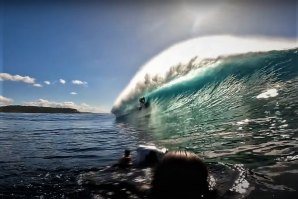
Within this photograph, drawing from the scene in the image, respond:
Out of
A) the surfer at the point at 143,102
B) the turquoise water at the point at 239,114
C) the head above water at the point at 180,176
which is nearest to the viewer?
the head above water at the point at 180,176

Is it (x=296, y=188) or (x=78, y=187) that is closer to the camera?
(x=296, y=188)

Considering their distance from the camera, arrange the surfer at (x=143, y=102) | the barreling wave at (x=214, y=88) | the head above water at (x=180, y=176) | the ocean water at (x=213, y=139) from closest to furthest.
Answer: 1. the head above water at (x=180, y=176)
2. the ocean water at (x=213, y=139)
3. the barreling wave at (x=214, y=88)
4. the surfer at (x=143, y=102)

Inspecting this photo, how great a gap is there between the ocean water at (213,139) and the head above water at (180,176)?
1.21m

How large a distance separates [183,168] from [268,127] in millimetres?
6200

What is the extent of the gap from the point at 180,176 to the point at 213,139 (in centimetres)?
574

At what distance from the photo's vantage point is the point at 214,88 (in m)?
15.2

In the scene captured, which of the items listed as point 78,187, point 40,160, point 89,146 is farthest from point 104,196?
point 89,146

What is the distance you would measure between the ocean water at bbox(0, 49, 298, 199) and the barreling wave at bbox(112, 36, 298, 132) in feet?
0.16

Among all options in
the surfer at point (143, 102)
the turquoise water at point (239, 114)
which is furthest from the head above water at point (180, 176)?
the surfer at point (143, 102)

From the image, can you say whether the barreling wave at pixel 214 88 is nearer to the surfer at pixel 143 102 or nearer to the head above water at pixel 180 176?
the surfer at pixel 143 102

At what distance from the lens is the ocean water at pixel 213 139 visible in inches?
186

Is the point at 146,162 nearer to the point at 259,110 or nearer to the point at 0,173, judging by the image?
the point at 0,173

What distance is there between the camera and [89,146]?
927cm

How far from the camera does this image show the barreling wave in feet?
39.0
